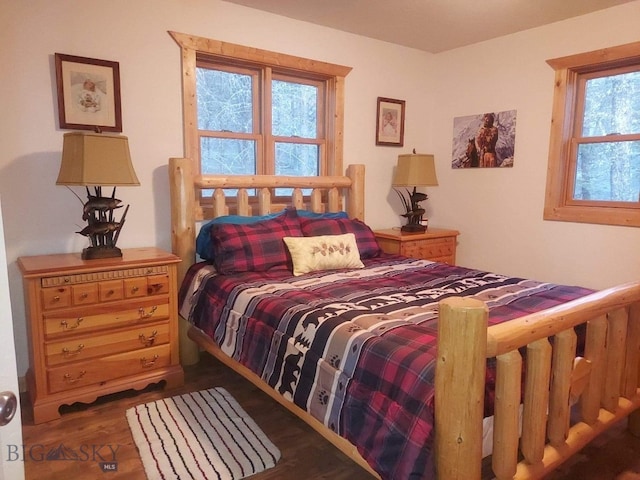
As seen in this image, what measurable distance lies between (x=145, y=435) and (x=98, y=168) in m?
1.32

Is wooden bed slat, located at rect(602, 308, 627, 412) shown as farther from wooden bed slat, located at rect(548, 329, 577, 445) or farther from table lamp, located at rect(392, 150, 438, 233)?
table lamp, located at rect(392, 150, 438, 233)

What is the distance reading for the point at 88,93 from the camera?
2537mm

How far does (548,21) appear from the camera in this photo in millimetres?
3209

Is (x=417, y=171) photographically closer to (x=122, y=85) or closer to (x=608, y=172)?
(x=608, y=172)

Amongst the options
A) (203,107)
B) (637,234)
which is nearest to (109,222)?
(203,107)

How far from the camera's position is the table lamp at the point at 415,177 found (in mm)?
3629

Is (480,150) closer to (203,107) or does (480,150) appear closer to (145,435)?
(203,107)

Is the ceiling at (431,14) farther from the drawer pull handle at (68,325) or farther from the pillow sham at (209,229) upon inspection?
the drawer pull handle at (68,325)

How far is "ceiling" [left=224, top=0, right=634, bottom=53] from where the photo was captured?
292cm

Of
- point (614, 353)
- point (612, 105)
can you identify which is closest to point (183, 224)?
point (614, 353)

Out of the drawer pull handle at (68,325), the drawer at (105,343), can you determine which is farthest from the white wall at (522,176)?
the drawer pull handle at (68,325)

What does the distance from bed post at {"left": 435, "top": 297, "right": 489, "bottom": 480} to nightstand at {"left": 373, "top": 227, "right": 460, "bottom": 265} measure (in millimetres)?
2306

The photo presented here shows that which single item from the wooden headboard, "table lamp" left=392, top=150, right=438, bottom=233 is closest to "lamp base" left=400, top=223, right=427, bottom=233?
"table lamp" left=392, top=150, right=438, bottom=233

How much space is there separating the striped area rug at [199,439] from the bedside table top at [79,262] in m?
0.77
